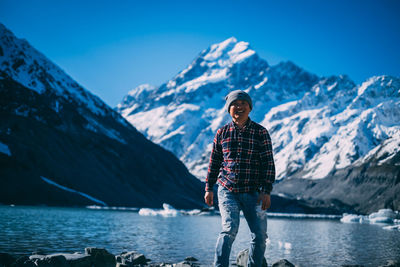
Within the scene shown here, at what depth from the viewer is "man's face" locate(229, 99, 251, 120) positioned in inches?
347

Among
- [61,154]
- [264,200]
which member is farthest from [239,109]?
[61,154]

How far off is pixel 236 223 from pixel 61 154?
453 ft

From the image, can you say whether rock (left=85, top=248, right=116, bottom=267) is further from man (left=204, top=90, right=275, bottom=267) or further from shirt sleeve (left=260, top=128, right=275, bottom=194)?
shirt sleeve (left=260, top=128, right=275, bottom=194)

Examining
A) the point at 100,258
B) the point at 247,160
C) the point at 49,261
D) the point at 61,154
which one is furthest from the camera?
the point at 61,154

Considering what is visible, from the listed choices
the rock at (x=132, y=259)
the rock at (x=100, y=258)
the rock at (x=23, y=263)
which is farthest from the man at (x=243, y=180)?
the rock at (x=132, y=259)

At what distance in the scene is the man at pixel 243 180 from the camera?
8289mm

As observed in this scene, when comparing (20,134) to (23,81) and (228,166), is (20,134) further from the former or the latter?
(228,166)

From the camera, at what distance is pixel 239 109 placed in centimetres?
885

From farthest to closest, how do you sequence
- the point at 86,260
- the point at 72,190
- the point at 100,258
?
the point at 72,190
the point at 100,258
the point at 86,260

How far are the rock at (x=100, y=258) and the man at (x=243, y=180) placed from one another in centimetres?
843

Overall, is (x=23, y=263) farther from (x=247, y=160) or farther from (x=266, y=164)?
(x=266, y=164)

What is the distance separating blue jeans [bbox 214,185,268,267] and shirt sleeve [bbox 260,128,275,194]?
31cm

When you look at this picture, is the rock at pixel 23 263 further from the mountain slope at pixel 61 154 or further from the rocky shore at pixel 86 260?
the mountain slope at pixel 61 154

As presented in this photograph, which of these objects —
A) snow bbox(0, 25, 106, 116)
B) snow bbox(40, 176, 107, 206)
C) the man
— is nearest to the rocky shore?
the man
